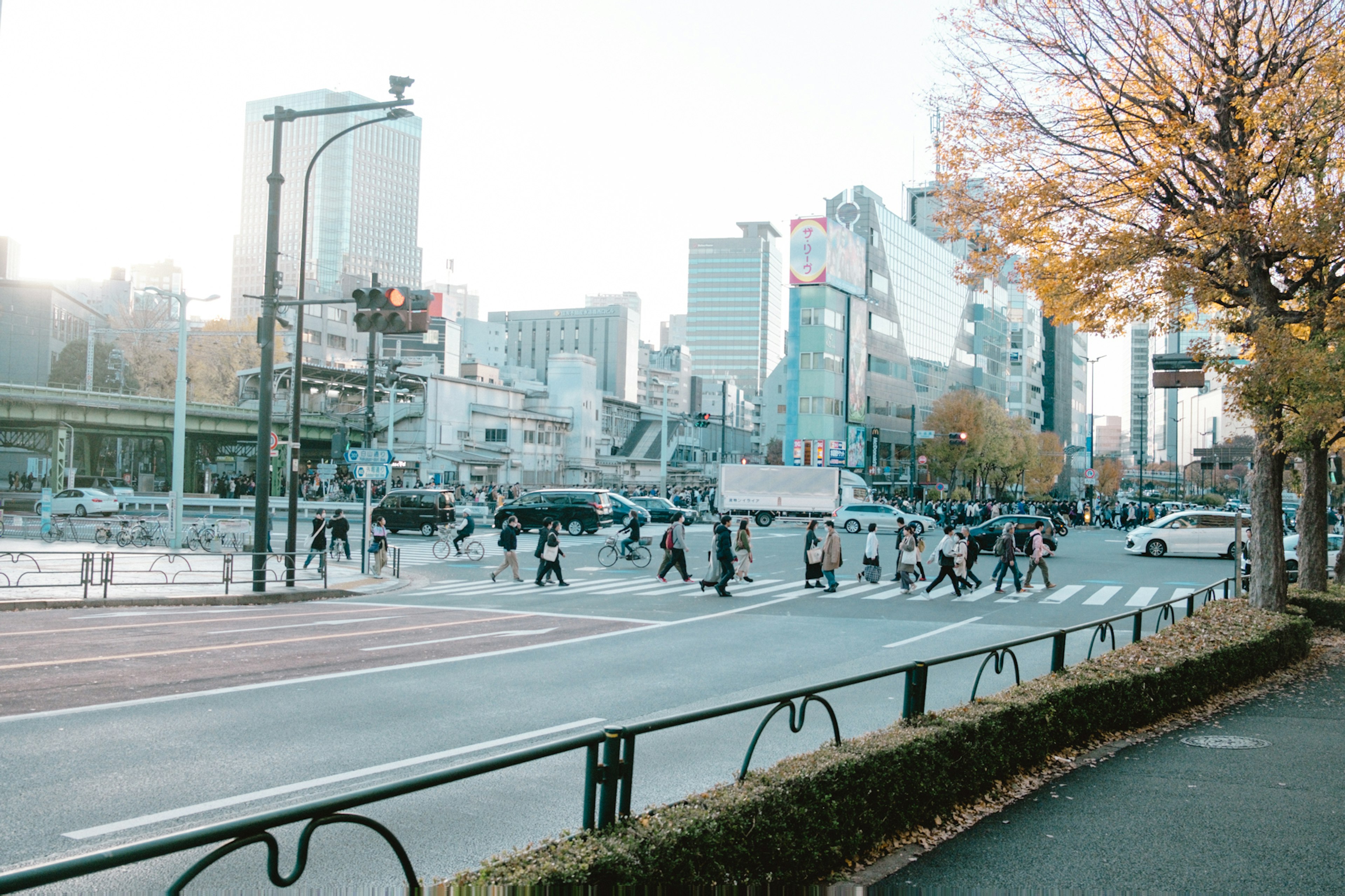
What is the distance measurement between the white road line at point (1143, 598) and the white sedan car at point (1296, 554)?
292cm

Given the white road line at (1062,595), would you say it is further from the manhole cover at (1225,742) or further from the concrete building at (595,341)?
the concrete building at (595,341)

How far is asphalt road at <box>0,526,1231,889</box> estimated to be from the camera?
20.7 ft

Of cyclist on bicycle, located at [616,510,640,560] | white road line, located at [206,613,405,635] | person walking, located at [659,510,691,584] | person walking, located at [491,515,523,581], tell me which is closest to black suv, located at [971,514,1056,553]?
cyclist on bicycle, located at [616,510,640,560]

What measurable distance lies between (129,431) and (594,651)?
6228 cm

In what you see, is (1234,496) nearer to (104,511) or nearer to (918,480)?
(918,480)

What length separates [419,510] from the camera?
40906 mm

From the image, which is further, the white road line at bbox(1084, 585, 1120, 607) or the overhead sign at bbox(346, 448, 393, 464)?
the overhead sign at bbox(346, 448, 393, 464)

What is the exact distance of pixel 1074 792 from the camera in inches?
282

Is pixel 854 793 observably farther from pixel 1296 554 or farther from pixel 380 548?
pixel 1296 554

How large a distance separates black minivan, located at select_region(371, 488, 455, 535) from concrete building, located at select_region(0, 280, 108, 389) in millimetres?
54447

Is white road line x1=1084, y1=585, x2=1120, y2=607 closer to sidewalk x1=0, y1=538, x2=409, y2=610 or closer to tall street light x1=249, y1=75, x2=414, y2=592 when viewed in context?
sidewalk x1=0, y1=538, x2=409, y2=610

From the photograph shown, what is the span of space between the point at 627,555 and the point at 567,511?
1356cm

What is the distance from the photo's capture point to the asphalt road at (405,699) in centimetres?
632

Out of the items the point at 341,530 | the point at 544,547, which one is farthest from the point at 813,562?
the point at 341,530
